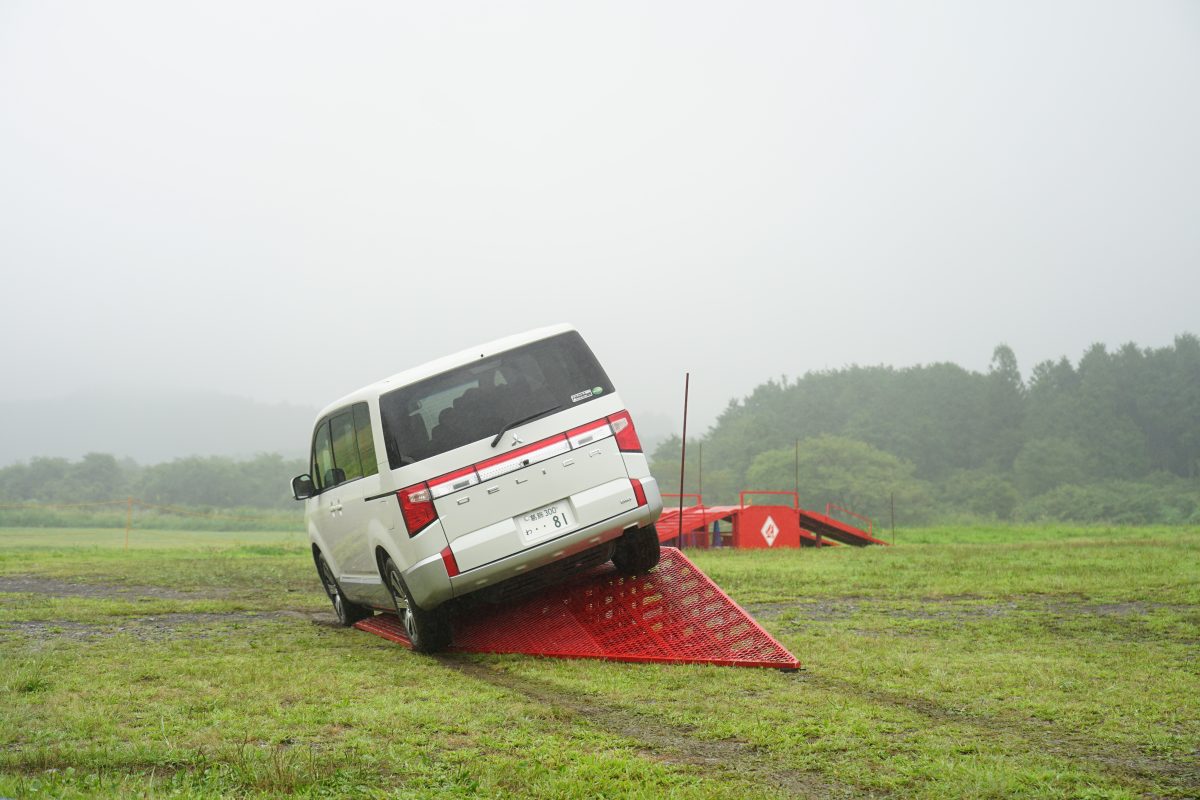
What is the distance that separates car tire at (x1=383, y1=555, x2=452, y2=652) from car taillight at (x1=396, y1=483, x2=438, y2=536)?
1.67ft

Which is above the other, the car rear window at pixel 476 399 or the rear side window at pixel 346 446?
the car rear window at pixel 476 399

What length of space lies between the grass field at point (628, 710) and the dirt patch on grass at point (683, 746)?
0.8 inches

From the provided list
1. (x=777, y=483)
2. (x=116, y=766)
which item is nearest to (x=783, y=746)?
(x=116, y=766)

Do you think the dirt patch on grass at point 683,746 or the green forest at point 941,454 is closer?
the dirt patch on grass at point 683,746

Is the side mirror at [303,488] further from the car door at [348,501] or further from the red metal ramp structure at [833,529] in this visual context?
the red metal ramp structure at [833,529]

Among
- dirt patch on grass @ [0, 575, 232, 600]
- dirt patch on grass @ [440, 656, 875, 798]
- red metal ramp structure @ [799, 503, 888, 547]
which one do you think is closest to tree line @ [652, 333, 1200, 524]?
red metal ramp structure @ [799, 503, 888, 547]

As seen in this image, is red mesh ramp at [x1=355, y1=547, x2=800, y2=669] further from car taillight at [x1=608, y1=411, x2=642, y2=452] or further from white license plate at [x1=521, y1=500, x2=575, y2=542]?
car taillight at [x1=608, y1=411, x2=642, y2=452]

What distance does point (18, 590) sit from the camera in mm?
15070

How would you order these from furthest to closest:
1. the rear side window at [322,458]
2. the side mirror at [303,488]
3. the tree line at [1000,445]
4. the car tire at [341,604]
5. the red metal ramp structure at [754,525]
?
the tree line at [1000,445] → the red metal ramp structure at [754,525] → the car tire at [341,604] → the side mirror at [303,488] → the rear side window at [322,458]

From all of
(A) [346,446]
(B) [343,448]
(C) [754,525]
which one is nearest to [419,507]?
(A) [346,446]

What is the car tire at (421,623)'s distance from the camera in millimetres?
8391

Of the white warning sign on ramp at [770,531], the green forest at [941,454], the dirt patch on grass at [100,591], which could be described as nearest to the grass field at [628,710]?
the dirt patch on grass at [100,591]

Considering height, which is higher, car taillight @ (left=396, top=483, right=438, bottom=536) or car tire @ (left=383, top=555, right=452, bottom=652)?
car taillight @ (left=396, top=483, right=438, bottom=536)

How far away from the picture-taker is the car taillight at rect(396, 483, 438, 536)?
314 inches
